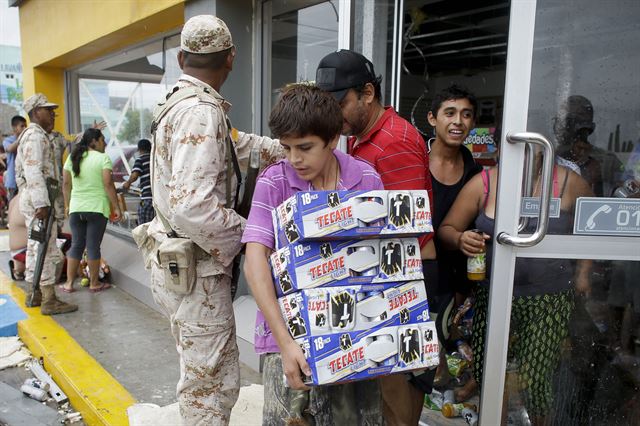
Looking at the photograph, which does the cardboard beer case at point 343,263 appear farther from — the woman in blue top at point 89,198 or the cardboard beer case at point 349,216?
the woman in blue top at point 89,198

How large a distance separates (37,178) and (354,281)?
436 cm

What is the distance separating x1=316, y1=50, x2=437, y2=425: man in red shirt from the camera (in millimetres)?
1943

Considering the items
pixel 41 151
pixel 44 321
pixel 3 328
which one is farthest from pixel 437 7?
pixel 3 328

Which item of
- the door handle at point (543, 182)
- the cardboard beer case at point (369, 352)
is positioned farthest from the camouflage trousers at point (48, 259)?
the door handle at point (543, 182)

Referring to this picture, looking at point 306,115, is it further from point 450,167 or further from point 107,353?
point 107,353

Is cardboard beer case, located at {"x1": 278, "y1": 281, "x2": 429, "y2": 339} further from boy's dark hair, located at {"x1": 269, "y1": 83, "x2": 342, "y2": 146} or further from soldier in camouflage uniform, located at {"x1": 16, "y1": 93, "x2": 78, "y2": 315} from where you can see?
soldier in camouflage uniform, located at {"x1": 16, "y1": 93, "x2": 78, "y2": 315}

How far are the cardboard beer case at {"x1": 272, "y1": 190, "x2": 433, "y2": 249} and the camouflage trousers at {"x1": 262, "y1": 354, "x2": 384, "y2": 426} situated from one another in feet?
1.51

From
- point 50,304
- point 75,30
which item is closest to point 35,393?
point 50,304

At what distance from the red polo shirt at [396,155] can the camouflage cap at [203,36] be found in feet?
2.53

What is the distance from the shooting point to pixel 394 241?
159 cm

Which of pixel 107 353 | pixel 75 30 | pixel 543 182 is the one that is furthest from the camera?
pixel 75 30

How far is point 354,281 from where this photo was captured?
60.6 inches

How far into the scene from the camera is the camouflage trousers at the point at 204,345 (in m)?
2.18

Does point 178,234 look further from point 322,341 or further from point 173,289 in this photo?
point 322,341
